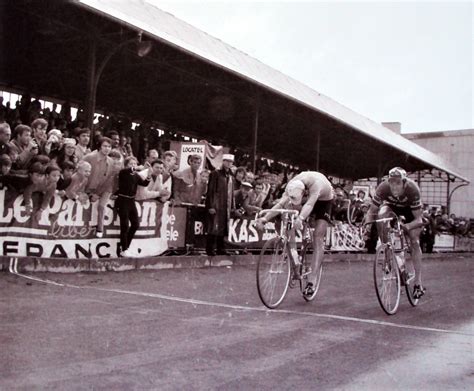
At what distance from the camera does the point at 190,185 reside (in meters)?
12.4

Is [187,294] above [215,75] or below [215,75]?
below

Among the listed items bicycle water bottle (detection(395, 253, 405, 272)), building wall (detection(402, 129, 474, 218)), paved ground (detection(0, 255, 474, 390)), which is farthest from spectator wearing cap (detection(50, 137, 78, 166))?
building wall (detection(402, 129, 474, 218))

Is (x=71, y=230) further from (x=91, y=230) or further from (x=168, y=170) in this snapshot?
(x=168, y=170)

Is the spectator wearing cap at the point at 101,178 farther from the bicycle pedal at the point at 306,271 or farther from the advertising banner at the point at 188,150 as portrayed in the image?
the advertising banner at the point at 188,150

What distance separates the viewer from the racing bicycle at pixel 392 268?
7.21 m

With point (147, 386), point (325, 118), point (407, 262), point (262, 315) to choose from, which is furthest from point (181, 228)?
point (325, 118)

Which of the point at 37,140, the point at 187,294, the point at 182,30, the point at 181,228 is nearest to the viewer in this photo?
the point at 187,294

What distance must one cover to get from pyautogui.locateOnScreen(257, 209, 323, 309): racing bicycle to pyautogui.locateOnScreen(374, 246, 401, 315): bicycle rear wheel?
89 centimetres

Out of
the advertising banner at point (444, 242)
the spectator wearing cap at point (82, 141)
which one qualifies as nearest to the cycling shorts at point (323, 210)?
the spectator wearing cap at point (82, 141)

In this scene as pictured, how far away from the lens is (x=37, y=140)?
Result: 31.5 ft

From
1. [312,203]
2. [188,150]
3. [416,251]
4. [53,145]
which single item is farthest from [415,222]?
[188,150]

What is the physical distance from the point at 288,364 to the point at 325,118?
56.1ft

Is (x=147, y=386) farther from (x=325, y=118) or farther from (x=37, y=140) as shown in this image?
(x=325, y=118)

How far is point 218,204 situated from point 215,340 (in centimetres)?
713
